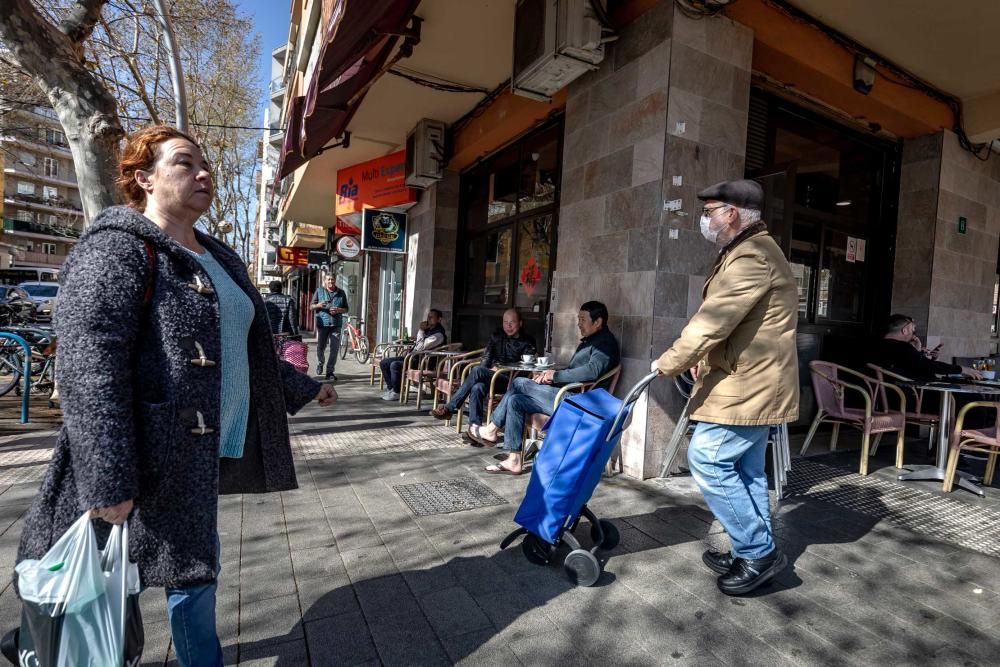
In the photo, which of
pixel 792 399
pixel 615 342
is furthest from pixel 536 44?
pixel 792 399

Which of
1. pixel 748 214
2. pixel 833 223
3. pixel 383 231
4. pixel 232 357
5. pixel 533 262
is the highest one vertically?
pixel 383 231

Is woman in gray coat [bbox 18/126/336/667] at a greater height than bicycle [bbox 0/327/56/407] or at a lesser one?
greater

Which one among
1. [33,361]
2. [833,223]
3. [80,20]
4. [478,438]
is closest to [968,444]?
[833,223]

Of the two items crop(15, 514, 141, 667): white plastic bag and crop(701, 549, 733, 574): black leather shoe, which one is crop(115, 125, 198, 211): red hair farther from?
crop(701, 549, 733, 574): black leather shoe

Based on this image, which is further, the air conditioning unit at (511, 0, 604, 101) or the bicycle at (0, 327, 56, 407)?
the bicycle at (0, 327, 56, 407)

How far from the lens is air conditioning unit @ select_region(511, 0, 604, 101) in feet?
14.5

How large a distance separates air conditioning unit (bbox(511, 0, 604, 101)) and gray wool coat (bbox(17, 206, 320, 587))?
3921 mm

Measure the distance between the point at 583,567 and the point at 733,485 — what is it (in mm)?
777

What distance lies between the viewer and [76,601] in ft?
4.11

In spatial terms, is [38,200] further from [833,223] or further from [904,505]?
[904,505]

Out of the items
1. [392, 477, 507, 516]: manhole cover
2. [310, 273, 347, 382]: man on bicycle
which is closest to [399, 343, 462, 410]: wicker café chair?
[310, 273, 347, 382]: man on bicycle

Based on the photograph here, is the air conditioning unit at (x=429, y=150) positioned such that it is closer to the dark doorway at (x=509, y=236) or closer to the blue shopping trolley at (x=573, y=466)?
the dark doorway at (x=509, y=236)

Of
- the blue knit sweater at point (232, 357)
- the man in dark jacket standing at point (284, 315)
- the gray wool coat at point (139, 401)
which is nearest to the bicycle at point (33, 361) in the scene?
the man in dark jacket standing at point (284, 315)

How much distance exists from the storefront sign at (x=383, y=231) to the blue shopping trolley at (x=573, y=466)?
7.64m
